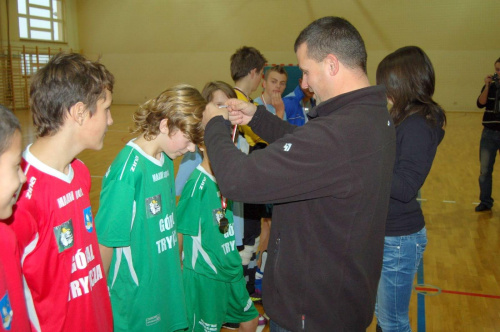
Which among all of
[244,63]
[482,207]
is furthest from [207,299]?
[482,207]

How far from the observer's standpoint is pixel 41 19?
1827cm

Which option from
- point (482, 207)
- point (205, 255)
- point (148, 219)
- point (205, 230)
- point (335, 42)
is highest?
point (335, 42)

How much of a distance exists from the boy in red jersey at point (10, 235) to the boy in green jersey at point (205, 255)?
3.95ft

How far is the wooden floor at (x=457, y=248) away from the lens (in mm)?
3523

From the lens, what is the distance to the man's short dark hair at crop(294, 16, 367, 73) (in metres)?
1.61

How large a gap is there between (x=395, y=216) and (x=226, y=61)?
17164 millimetres

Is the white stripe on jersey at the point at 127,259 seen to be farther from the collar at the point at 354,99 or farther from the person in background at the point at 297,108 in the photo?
the person in background at the point at 297,108

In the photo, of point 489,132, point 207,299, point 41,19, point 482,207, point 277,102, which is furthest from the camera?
point 41,19

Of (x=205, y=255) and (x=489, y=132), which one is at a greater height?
(x=489, y=132)

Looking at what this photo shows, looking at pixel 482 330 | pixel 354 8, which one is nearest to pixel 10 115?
pixel 482 330

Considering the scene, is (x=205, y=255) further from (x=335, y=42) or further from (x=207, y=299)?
(x=335, y=42)

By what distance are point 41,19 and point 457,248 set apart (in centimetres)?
1905

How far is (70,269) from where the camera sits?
1.65m

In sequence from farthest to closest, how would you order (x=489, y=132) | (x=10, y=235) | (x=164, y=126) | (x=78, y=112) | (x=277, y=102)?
1. (x=489, y=132)
2. (x=277, y=102)
3. (x=164, y=126)
4. (x=78, y=112)
5. (x=10, y=235)
